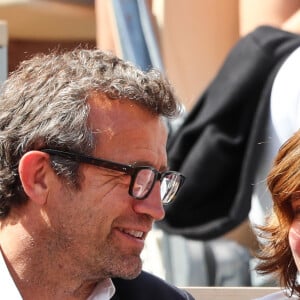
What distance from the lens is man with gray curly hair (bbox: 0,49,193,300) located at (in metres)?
2.17

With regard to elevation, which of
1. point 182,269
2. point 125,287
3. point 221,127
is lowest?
point 182,269

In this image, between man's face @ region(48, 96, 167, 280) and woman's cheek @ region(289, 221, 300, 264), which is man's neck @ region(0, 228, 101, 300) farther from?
woman's cheek @ region(289, 221, 300, 264)

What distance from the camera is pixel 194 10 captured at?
317 cm

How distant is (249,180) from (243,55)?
350 millimetres

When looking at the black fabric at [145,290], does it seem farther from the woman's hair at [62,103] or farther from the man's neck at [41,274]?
the woman's hair at [62,103]

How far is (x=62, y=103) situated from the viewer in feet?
7.21

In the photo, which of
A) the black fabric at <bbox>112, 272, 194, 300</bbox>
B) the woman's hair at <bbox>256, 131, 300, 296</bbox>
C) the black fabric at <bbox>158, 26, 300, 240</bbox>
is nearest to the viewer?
the woman's hair at <bbox>256, 131, 300, 296</bbox>

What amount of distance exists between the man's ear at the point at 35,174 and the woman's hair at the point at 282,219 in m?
0.50

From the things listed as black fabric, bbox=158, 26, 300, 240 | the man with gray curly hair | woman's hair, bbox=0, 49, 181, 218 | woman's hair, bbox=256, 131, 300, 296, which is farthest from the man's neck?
black fabric, bbox=158, 26, 300, 240

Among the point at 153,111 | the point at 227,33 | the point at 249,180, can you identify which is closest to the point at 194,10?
the point at 227,33

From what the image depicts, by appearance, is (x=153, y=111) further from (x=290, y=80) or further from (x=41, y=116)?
(x=290, y=80)

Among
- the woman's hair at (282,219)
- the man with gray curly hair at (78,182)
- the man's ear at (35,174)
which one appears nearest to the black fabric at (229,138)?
the woman's hair at (282,219)

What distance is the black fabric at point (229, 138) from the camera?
2713 mm

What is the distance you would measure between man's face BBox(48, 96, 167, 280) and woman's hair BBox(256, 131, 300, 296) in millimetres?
266
